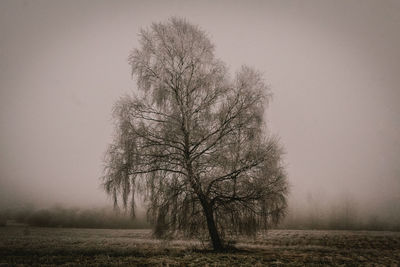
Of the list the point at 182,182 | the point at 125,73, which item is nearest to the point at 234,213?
the point at 182,182

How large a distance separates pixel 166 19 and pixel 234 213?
9.48 m

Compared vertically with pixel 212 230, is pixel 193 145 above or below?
above

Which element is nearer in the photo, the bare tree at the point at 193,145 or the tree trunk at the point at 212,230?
the bare tree at the point at 193,145

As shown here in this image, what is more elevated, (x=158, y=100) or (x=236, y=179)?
(x=158, y=100)

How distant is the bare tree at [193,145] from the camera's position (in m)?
10.4

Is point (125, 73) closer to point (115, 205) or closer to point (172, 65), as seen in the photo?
point (172, 65)

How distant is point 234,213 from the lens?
36.3 ft

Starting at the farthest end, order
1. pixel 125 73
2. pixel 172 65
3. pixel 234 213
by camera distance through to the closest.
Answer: pixel 125 73, pixel 172 65, pixel 234 213

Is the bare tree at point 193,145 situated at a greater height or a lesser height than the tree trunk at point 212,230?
greater

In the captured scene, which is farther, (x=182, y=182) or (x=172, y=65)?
(x=172, y=65)

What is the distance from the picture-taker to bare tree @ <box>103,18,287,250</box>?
10.4m

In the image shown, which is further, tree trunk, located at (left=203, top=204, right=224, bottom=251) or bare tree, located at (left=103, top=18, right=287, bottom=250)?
tree trunk, located at (left=203, top=204, right=224, bottom=251)

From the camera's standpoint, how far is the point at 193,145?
11.1 meters

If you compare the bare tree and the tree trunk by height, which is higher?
the bare tree
